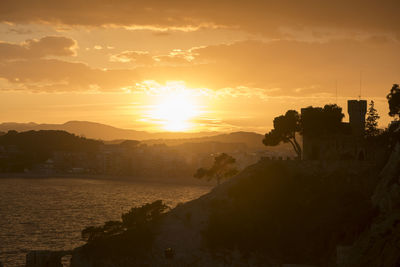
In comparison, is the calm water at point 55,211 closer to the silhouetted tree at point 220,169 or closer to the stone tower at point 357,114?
the silhouetted tree at point 220,169

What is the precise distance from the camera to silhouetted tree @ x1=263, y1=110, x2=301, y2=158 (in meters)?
74.9

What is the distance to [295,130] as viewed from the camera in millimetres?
74875

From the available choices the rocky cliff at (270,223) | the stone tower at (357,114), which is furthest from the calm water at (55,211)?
the stone tower at (357,114)

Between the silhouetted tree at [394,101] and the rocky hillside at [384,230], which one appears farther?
the silhouetted tree at [394,101]

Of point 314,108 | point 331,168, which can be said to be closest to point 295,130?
point 314,108

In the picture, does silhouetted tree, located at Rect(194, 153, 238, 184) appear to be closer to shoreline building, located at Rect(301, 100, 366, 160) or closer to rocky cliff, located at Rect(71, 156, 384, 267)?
shoreline building, located at Rect(301, 100, 366, 160)

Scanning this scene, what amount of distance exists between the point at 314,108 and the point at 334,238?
74.2 ft

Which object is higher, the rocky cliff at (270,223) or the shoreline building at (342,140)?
the shoreline building at (342,140)

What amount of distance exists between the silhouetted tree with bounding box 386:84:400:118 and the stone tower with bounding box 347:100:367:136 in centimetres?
484

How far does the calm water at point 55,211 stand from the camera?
85.4 metres

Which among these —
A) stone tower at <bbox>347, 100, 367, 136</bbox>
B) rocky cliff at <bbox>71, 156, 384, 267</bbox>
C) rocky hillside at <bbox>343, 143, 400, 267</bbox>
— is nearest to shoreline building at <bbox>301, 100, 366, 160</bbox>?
stone tower at <bbox>347, 100, 367, 136</bbox>

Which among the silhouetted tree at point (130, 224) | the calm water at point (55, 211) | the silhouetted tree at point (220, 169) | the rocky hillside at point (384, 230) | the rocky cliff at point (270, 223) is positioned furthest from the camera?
the silhouetted tree at point (220, 169)

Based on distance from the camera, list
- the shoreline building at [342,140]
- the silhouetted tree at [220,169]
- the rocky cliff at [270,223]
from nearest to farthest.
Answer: the rocky cliff at [270,223]
the shoreline building at [342,140]
the silhouetted tree at [220,169]

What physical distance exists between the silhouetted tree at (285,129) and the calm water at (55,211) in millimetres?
36182
